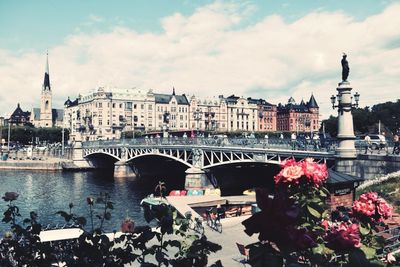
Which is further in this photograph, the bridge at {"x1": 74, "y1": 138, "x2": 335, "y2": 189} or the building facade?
the building facade

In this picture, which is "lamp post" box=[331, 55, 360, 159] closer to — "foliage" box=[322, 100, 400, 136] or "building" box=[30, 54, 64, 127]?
"foliage" box=[322, 100, 400, 136]

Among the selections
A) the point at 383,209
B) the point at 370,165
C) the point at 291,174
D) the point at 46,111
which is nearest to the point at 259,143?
the point at 370,165

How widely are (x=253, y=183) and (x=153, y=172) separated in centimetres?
2356

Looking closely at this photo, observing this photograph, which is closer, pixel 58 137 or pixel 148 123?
pixel 148 123

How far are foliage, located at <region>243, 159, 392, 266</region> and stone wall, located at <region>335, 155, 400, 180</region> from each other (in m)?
23.8

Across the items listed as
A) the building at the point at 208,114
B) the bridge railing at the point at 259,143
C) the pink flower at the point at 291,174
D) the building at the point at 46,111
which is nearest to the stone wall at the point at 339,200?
the pink flower at the point at 291,174

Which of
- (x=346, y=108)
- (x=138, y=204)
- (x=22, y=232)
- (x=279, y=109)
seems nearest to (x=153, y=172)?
(x=138, y=204)

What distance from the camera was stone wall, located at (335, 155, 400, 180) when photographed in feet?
86.5

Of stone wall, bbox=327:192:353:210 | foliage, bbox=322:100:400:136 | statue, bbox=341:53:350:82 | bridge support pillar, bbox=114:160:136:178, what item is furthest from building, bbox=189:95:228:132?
stone wall, bbox=327:192:353:210

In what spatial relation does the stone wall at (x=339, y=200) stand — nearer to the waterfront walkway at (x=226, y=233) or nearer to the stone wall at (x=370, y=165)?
the waterfront walkway at (x=226, y=233)

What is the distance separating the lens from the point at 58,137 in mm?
152000

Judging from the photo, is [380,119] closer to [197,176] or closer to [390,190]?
[197,176]

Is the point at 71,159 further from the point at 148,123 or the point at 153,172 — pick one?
the point at 148,123

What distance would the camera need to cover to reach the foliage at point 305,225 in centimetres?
287
